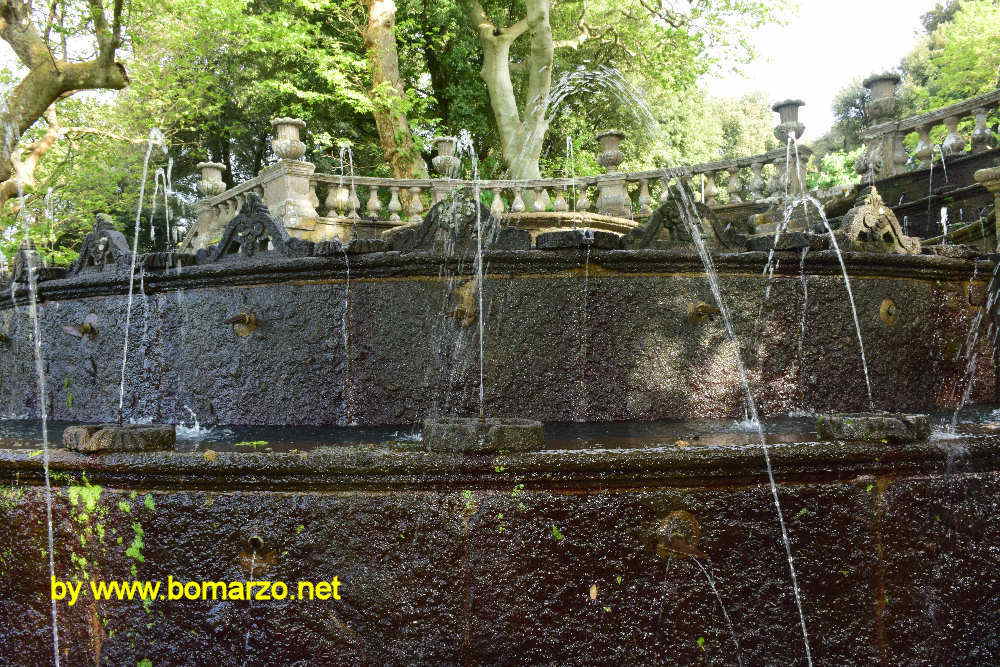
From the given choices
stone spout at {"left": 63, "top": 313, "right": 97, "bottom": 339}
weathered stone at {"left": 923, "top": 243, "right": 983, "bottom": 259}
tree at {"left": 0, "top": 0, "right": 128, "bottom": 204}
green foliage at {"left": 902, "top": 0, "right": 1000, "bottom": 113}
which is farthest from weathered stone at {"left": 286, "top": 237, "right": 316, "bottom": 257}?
green foliage at {"left": 902, "top": 0, "right": 1000, "bottom": 113}

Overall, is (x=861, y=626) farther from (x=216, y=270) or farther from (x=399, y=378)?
(x=216, y=270)

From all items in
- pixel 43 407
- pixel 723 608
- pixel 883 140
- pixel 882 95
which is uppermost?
pixel 882 95

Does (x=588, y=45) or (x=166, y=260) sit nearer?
(x=166, y=260)

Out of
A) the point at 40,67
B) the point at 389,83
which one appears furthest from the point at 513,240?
the point at 389,83

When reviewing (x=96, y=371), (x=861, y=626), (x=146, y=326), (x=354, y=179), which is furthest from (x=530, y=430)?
(x=354, y=179)

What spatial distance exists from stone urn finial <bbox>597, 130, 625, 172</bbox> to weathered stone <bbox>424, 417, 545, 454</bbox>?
11.1 meters

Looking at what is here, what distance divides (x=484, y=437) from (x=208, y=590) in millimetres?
1074

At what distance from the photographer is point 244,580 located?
2.41 metres

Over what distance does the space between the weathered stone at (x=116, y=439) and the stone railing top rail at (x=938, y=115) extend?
11693 mm

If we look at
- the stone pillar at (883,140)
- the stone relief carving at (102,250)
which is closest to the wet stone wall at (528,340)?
the stone relief carving at (102,250)

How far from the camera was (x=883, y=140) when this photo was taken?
37.9 ft

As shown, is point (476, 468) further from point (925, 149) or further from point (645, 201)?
point (925, 149)

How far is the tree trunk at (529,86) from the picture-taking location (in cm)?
1675

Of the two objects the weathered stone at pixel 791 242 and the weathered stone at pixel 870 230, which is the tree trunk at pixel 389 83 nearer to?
the weathered stone at pixel 870 230
